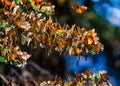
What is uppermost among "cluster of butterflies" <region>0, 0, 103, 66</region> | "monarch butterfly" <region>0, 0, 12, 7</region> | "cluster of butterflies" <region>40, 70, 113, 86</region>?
"monarch butterfly" <region>0, 0, 12, 7</region>

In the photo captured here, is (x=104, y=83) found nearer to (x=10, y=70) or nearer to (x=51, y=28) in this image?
(x=51, y=28)

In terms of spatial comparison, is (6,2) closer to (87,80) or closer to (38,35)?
(38,35)

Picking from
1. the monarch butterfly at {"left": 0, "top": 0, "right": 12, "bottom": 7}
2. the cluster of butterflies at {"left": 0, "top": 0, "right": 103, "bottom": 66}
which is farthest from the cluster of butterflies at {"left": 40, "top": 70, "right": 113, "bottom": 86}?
the monarch butterfly at {"left": 0, "top": 0, "right": 12, "bottom": 7}

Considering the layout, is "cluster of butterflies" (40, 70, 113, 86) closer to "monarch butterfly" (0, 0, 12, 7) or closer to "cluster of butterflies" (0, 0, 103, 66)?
"cluster of butterflies" (0, 0, 103, 66)

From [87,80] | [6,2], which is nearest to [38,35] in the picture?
[6,2]

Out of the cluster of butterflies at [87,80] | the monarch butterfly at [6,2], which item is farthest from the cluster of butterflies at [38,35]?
the cluster of butterflies at [87,80]

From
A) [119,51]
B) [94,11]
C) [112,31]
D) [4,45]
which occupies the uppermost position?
[4,45]

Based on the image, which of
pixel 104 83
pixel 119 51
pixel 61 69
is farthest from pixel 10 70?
pixel 119 51

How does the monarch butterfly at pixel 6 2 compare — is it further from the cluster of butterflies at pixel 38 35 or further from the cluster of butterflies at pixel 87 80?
the cluster of butterflies at pixel 87 80
